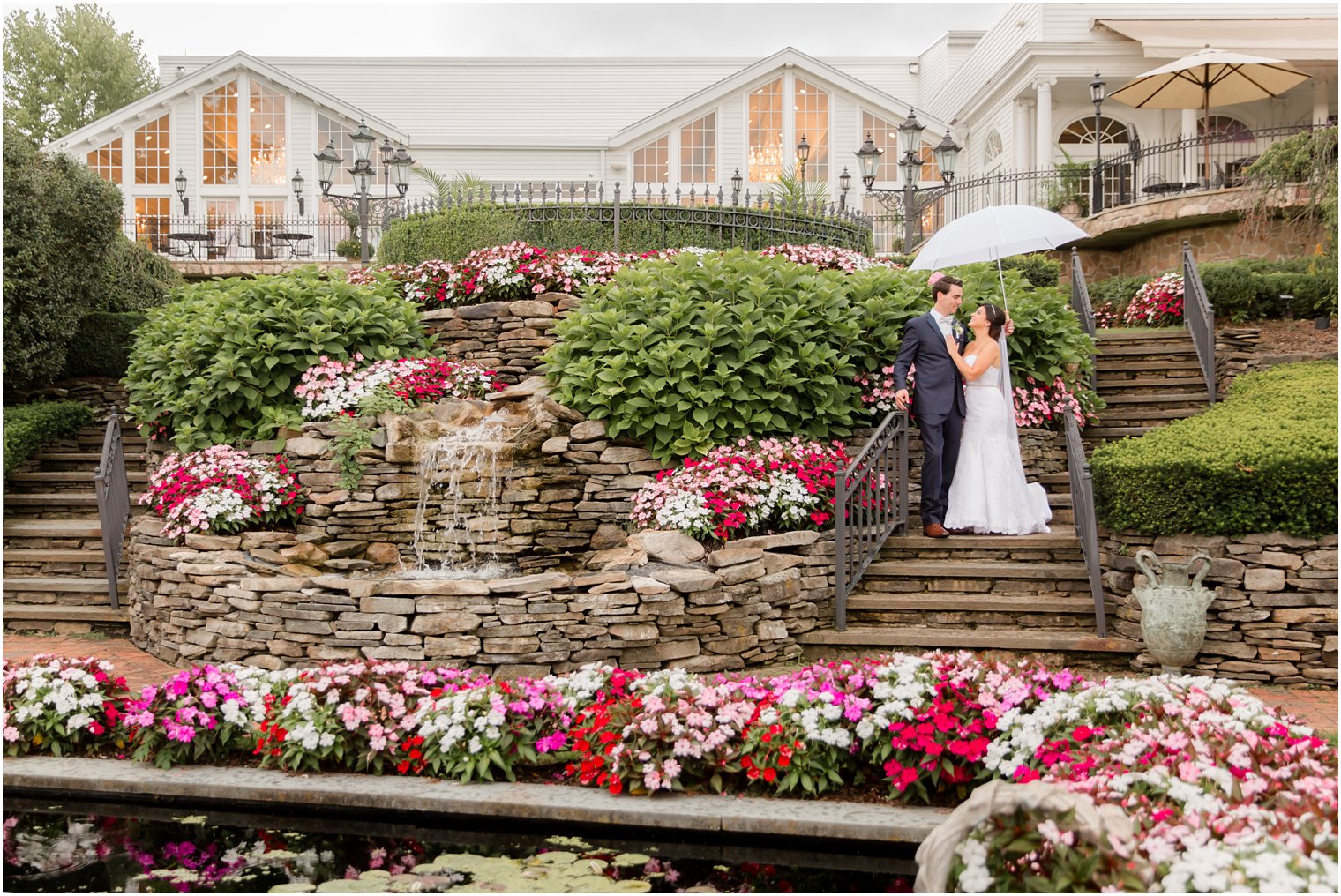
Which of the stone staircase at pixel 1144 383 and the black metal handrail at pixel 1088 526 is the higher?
the stone staircase at pixel 1144 383

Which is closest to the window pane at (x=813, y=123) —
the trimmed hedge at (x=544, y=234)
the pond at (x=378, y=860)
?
the trimmed hedge at (x=544, y=234)

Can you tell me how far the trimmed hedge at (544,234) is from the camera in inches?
484

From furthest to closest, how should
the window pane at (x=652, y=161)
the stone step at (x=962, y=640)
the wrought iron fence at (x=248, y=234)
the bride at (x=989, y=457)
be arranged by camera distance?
the window pane at (x=652, y=161) → the wrought iron fence at (x=248, y=234) → the bride at (x=989, y=457) → the stone step at (x=962, y=640)

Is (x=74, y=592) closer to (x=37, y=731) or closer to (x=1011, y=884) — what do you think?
(x=37, y=731)

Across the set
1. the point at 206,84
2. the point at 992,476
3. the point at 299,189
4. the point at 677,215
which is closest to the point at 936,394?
the point at 992,476

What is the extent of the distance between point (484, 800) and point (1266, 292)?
36.8 feet

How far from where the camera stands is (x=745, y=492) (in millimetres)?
7496

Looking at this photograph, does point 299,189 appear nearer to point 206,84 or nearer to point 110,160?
point 206,84

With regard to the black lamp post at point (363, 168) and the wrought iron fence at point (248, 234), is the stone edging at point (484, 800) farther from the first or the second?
the wrought iron fence at point (248, 234)

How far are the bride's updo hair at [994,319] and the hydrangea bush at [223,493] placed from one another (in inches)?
221

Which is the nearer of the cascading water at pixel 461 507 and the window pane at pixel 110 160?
the cascading water at pixel 461 507

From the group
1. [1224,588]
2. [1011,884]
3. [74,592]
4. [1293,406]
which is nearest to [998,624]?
[1224,588]

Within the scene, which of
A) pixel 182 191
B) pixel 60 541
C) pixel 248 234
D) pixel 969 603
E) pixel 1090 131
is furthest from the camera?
pixel 248 234

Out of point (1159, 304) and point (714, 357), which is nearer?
point (714, 357)
